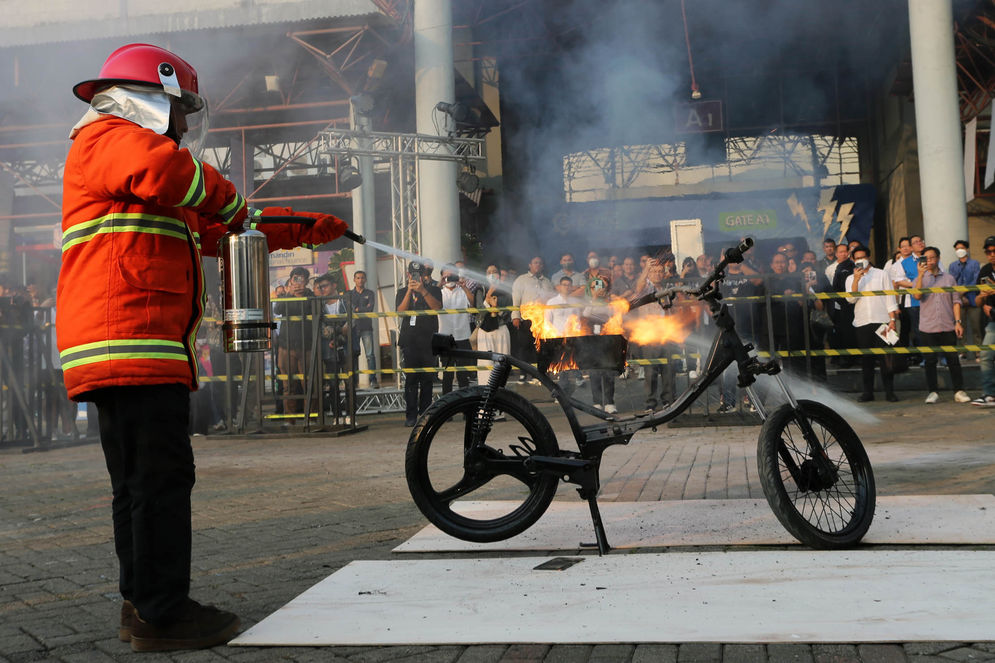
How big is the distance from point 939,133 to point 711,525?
14082 millimetres

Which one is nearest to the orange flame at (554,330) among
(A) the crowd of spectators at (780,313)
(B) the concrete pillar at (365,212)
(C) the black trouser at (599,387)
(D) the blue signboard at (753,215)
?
(C) the black trouser at (599,387)

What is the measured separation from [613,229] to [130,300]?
2172 centimetres

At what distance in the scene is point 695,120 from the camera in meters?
23.8

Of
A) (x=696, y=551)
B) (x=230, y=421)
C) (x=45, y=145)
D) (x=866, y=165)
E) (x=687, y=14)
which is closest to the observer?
(x=696, y=551)

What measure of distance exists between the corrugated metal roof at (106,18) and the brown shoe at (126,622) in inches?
580

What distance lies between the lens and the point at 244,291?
3.60m

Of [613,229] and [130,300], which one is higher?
[613,229]

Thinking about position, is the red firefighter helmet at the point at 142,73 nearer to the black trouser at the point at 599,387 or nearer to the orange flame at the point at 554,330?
the orange flame at the point at 554,330

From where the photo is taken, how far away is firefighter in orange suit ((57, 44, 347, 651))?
3.06 m

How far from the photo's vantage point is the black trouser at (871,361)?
1159 cm

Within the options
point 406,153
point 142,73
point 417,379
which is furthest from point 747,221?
point 142,73

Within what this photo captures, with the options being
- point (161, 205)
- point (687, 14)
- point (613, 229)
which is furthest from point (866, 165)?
point (161, 205)

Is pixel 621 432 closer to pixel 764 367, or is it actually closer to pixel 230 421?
pixel 764 367

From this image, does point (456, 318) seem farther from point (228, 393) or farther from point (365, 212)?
point (365, 212)
